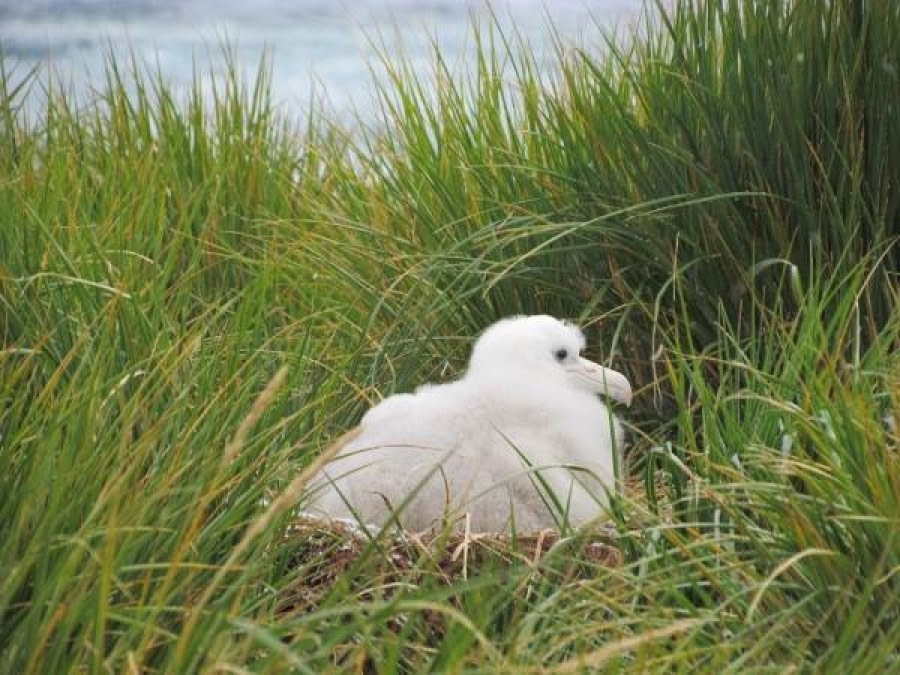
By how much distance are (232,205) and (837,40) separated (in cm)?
220

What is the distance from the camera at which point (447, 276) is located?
15.3 feet

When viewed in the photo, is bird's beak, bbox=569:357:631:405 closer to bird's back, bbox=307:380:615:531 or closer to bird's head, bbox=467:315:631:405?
bird's head, bbox=467:315:631:405

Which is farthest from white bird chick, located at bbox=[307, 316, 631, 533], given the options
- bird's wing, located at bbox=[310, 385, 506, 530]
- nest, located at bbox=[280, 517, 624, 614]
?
nest, located at bbox=[280, 517, 624, 614]

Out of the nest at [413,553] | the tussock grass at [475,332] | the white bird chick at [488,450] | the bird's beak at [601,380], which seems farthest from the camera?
the bird's beak at [601,380]

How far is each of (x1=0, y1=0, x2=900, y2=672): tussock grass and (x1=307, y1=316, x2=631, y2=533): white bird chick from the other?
0.15m

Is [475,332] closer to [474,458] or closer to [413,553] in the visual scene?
[474,458]

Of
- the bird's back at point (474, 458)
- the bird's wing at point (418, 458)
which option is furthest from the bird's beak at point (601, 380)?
the bird's wing at point (418, 458)

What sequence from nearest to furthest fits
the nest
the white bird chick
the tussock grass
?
the tussock grass, the nest, the white bird chick

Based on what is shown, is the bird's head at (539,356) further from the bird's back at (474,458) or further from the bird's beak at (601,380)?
the bird's back at (474,458)

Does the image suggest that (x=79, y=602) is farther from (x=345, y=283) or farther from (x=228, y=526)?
(x=345, y=283)

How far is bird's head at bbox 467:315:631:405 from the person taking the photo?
3909 millimetres

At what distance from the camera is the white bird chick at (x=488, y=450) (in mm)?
3654

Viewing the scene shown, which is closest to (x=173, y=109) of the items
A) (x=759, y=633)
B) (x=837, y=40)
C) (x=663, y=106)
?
(x=663, y=106)

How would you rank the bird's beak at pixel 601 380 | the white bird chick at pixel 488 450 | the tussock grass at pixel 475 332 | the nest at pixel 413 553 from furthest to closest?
the bird's beak at pixel 601 380 < the white bird chick at pixel 488 450 < the nest at pixel 413 553 < the tussock grass at pixel 475 332
